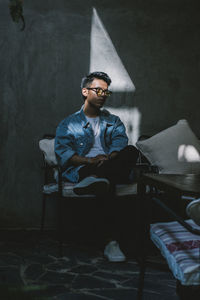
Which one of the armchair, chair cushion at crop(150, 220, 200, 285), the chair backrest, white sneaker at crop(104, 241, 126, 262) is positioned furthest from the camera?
the chair backrest

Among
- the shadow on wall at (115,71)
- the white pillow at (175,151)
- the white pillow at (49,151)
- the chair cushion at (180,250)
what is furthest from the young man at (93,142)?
the chair cushion at (180,250)

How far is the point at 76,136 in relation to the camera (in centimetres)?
332

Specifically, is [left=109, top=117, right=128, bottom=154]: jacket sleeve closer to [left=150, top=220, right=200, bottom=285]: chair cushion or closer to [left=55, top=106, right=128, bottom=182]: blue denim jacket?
[left=55, top=106, right=128, bottom=182]: blue denim jacket

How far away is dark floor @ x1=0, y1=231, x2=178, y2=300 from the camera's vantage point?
213cm

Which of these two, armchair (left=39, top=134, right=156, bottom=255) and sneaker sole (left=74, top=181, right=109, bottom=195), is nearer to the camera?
sneaker sole (left=74, top=181, right=109, bottom=195)

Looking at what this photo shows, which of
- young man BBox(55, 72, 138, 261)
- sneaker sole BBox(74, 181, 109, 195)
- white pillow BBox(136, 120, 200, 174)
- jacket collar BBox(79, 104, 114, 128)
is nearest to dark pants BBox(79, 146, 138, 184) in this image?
young man BBox(55, 72, 138, 261)

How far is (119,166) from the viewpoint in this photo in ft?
8.96

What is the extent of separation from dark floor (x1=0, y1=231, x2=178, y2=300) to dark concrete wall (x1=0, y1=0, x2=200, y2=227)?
2.85 ft

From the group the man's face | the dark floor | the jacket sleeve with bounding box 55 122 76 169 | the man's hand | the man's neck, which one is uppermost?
the man's face

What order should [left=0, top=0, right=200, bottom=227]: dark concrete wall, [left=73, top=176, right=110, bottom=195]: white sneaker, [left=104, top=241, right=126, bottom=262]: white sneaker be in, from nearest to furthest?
[left=73, top=176, right=110, bottom=195]: white sneaker → [left=104, top=241, right=126, bottom=262]: white sneaker → [left=0, top=0, right=200, bottom=227]: dark concrete wall

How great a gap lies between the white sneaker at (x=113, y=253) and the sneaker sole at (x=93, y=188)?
1.60ft

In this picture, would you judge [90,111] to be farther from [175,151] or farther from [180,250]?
[180,250]

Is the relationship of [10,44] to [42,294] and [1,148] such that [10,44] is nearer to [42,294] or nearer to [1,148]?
[1,148]

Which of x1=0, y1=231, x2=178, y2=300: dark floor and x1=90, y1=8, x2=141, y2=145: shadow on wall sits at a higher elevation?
x1=90, y1=8, x2=141, y2=145: shadow on wall
